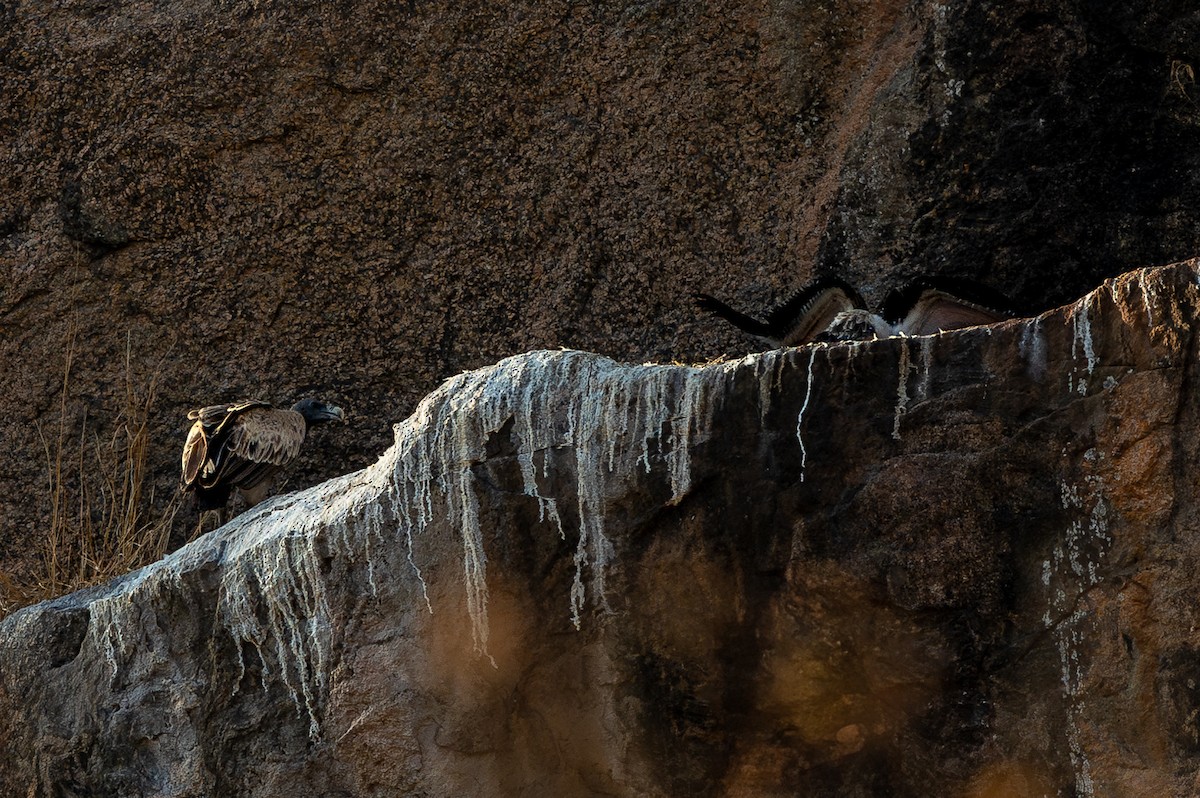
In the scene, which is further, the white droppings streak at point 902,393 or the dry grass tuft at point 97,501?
the dry grass tuft at point 97,501

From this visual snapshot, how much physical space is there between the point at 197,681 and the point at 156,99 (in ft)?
9.31

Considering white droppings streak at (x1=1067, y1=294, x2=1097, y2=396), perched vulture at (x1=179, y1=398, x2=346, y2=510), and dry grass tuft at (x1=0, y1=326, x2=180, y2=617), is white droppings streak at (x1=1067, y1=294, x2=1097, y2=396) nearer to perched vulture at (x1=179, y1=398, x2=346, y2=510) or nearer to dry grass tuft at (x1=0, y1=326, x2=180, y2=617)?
perched vulture at (x1=179, y1=398, x2=346, y2=510)

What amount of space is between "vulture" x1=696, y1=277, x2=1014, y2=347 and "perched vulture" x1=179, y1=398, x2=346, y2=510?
5.39 feet

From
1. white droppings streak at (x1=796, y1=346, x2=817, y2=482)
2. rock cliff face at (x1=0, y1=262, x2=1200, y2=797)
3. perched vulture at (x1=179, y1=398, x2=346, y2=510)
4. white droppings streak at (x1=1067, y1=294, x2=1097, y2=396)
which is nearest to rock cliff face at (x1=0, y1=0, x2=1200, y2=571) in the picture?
perched vulture at (x1=179, y1=398, x2=346, y2=510)

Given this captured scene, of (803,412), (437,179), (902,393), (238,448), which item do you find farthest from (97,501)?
(902,393)

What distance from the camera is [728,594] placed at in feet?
15.2

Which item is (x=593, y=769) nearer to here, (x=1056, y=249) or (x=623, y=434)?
(x=623, y=434)

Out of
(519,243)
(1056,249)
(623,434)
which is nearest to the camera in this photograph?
(623,434)

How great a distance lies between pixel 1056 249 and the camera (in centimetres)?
633

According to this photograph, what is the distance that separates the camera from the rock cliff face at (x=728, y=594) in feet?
14.1

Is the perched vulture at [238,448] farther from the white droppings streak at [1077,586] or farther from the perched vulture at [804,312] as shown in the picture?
the white droppings streak at [1077,586]

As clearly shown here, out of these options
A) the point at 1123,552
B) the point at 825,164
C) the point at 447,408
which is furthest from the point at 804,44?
the point at 1123,552

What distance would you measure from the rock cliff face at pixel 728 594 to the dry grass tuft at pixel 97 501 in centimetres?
139

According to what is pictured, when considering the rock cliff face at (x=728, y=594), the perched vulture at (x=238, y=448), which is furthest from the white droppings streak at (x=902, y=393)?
the perched vulture at (x=238, y=448)
